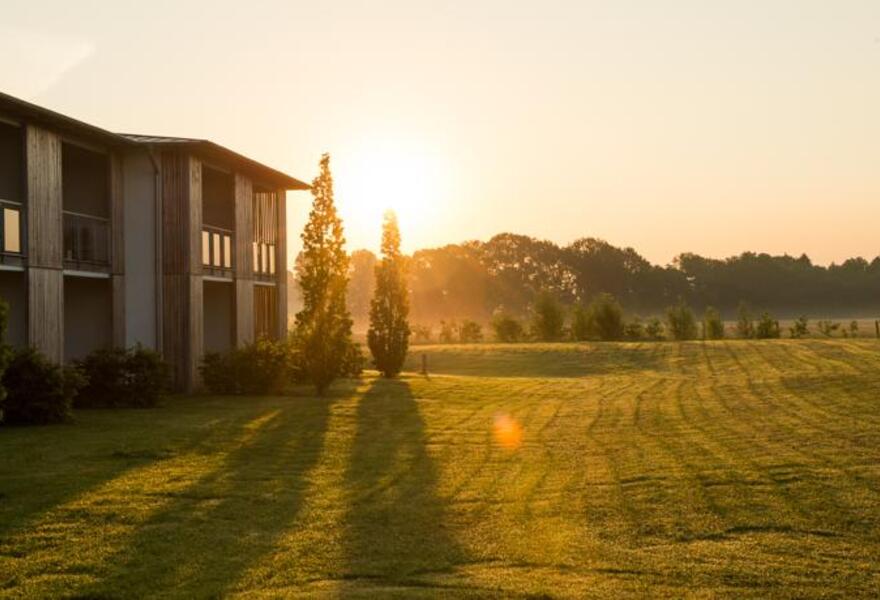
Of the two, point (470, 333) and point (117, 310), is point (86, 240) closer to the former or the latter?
point (117, 310)

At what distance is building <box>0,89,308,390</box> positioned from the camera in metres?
19.6

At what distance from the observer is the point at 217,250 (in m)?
26.5

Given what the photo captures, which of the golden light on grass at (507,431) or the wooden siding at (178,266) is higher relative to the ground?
the wooden siding at (178,266)

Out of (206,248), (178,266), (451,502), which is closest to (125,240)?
(178,266)

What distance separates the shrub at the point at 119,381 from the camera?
20734 mm

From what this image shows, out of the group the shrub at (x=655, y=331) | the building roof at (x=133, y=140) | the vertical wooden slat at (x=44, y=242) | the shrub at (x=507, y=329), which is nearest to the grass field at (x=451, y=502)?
the vertical wooden slat at (x=44, y=242)

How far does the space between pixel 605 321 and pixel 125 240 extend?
33.9 m

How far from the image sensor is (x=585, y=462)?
12852mm

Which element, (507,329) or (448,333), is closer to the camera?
(507,329)

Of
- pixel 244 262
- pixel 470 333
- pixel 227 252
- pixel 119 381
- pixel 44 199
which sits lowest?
pixel 119 381

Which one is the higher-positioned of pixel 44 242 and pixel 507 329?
pixel 44 242

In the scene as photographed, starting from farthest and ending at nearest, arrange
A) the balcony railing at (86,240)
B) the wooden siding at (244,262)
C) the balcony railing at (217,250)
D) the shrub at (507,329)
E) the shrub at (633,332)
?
the shrub at (507,329)
the shrub at (633,332)
the wooden siding at (244,262)
the balcony railing at (217,250)
the balcony railing at (86,240)

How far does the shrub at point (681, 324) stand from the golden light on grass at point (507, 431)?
1405 inches

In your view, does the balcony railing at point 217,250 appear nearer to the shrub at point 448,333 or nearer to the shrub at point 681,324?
the shrub at point 681,324
